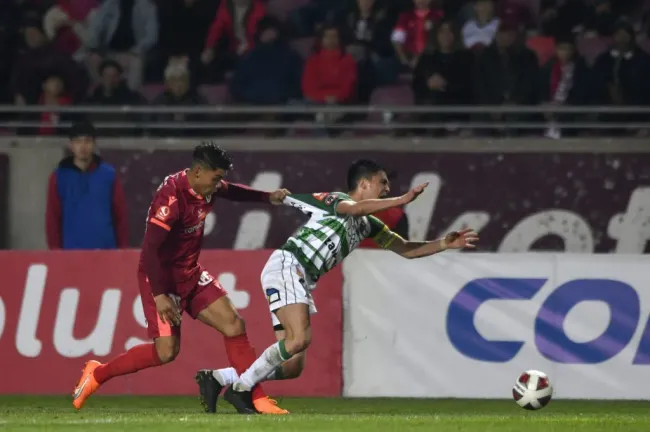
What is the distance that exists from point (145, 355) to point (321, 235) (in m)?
1.44

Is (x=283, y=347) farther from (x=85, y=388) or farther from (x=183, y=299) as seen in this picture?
(x=85, y=388)

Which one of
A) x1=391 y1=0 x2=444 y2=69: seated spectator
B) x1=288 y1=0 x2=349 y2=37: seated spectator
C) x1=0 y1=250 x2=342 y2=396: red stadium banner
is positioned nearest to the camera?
x1=0 y1=250 x2=342 y2=396: red stadium banner

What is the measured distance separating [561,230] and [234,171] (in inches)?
131

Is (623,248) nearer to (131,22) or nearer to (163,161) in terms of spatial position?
(163,161)

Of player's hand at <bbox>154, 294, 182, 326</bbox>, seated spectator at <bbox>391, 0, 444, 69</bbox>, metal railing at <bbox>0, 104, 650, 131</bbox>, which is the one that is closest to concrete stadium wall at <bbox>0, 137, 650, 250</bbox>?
metal railing at <bbox>0, 104, 650, 131</bbox>

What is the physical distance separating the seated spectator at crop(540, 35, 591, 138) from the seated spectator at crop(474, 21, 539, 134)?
8.8 inches

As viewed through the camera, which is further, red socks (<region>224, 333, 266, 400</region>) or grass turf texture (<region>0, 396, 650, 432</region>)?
red socks (<region>224, 333, 266, 400</region>)

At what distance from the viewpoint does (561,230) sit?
1523 cm

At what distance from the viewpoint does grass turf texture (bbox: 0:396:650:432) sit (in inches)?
344

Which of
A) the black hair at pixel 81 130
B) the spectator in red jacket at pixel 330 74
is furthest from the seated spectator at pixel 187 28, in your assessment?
the black hair at pixel 81 130

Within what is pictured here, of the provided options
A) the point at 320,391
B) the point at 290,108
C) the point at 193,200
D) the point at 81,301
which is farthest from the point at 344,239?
the point at 290,108

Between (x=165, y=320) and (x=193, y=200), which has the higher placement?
(x=193, y=200)

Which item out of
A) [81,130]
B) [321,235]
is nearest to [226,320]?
[321,235]

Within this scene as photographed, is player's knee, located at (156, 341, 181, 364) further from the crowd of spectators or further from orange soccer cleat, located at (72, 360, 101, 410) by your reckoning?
the crowd of spectators
